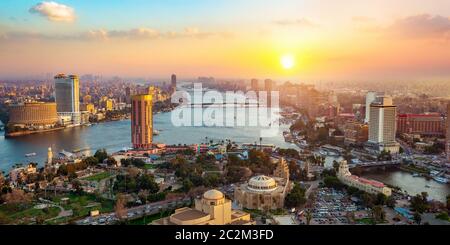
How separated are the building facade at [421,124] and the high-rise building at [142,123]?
539 cm

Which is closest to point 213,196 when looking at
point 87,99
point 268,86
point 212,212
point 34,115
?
point 212,212

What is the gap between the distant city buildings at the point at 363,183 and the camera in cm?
466

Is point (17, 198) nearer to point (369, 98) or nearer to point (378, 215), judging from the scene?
point (378, 215)

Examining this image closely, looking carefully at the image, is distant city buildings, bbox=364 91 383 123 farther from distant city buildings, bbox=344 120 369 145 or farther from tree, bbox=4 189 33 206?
tree, bbox=4 189 33 206

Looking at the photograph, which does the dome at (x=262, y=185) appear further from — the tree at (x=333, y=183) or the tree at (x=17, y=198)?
the tree at (x=17, y=198)

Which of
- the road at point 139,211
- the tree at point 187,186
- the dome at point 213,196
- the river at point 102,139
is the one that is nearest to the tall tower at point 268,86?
the river at point 102,139

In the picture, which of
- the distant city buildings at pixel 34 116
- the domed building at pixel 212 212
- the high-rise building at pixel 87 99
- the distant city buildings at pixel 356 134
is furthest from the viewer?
the high-rise building at pixel 87 99

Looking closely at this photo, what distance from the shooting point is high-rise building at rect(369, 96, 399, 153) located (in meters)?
8.00

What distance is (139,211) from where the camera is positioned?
4.07 m

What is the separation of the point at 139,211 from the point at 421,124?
7.18m

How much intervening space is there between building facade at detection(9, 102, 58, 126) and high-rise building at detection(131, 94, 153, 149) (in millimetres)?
3236

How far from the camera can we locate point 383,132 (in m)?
8.05

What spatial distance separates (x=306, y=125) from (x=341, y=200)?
18.6ft
